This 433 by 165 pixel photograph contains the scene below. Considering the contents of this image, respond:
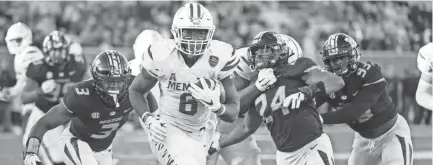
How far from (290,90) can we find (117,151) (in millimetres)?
6383

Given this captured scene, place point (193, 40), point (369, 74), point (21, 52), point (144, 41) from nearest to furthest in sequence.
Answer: point (193, 40)
point (369, 74)
point (144, 41)
point (21, 52)

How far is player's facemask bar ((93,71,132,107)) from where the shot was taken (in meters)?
5.84

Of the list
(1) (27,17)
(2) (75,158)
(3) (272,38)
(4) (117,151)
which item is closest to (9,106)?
(1) (27,17)

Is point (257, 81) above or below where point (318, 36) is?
above

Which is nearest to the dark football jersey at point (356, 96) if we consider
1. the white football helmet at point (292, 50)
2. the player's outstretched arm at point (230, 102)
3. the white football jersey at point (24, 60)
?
the white football helmet at point (292, 50)

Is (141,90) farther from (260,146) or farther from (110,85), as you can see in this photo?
(260,146)

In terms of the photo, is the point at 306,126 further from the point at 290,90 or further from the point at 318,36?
the point at 318,36

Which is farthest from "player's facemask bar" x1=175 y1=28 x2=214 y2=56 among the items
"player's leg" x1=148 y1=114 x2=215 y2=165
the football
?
"player's leg" x1=148 y1=114 x2=215 y2=165

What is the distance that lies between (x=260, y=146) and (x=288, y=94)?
6568 mm

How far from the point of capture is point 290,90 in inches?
228

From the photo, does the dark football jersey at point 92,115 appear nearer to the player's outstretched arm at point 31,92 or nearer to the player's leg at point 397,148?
the player's outstretched arm at point 31,92

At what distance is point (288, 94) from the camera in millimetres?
5766

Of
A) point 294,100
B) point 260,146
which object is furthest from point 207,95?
point 260,146

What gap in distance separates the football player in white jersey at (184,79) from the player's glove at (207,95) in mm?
55
